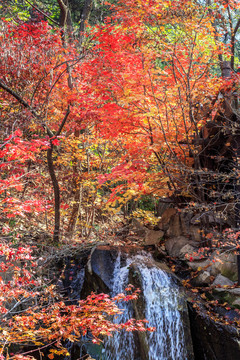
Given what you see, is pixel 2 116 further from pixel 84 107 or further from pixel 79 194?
pixel 79 194

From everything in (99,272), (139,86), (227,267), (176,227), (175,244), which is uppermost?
(139,86)

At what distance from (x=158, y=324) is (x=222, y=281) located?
1.75 m

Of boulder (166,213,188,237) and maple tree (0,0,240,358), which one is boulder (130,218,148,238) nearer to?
boulder (166,213,188,237)

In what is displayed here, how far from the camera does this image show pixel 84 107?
327 inches

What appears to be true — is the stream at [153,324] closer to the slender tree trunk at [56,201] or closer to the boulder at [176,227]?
the boulder at [176,227]

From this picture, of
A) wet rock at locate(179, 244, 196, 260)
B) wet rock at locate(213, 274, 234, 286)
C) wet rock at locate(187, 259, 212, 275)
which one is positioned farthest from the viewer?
wet rock at locate(179, 244, 196, 260)

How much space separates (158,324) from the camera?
5805mm

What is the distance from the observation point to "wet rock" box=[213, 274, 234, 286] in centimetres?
604

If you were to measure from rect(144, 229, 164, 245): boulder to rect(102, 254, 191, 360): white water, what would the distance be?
2.26 m

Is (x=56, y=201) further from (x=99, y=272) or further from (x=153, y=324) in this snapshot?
(x=153, y=324)

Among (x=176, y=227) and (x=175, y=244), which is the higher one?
(x=176, y=227)

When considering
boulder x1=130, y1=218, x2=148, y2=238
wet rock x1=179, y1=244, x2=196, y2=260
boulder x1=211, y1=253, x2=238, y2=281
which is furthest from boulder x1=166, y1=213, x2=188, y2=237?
boulder x1=211, y1=253, x2=238, y2=281

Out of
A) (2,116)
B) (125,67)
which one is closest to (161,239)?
(125,67)

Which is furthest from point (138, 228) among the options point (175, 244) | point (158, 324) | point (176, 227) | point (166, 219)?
point (158, 324)
